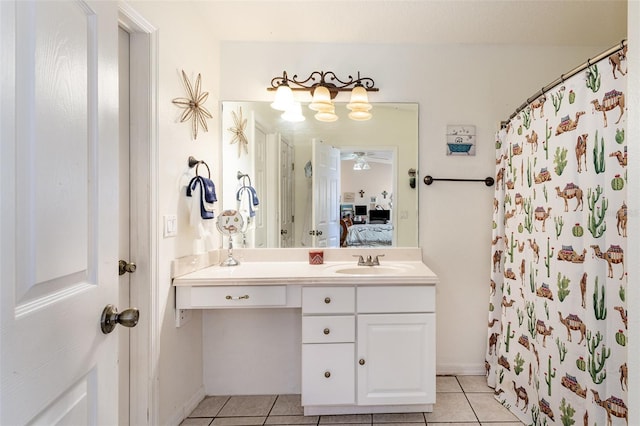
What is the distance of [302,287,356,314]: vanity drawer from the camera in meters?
1.75

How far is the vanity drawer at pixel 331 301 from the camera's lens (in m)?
1.75

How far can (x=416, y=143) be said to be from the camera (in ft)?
7.42

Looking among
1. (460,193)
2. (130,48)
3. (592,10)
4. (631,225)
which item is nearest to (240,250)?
(130,48)

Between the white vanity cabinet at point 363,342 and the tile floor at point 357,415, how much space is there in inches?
5.5

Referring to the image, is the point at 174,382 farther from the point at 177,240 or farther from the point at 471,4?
the point at 471,4

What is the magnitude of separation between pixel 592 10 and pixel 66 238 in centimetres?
274

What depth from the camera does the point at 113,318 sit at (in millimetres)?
782

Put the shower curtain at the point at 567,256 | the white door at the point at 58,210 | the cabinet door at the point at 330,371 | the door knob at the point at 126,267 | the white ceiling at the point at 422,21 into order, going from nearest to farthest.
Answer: the white door at the point at 58,210 < the shower curtain at the point at 567,256 < the door knob at the point at 126,267 < the cabinet door at the point at 330,371 < the white ceiling at the point at 422,21

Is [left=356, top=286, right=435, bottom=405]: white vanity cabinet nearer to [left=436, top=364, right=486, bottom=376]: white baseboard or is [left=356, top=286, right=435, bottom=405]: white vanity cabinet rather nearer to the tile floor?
the tile floor

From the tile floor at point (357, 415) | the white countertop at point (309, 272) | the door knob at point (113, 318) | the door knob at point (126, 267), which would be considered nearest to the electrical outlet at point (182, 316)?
the white countertop at point (309, 272)

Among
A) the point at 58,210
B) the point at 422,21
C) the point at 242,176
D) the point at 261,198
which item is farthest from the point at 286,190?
the point at 58,210

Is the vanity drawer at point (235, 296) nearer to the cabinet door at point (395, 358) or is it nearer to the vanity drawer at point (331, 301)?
the vanity drawer at point (331, 301)

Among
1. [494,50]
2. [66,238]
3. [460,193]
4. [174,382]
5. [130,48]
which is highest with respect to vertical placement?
[494,50]

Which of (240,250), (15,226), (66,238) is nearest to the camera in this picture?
(15,226)
